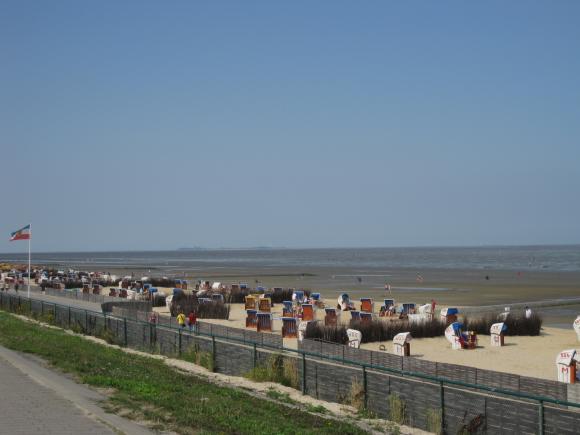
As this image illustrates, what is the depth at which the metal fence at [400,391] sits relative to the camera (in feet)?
36.8

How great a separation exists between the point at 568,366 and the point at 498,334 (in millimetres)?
7874

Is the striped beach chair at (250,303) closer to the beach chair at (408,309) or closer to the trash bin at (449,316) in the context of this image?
the beach chair at (408,309)

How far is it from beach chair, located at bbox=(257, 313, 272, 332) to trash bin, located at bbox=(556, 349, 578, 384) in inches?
566

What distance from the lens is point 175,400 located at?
42.0 ft

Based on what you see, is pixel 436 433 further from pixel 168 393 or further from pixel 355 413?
pixel 168 393

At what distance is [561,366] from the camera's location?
16.3 metres

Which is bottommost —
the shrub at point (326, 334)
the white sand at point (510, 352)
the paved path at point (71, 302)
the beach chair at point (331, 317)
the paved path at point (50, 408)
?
the white sand at point (510, 352)

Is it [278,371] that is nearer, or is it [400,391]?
[400,391]

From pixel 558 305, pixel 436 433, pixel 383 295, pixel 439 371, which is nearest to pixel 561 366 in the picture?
pixel 439 371

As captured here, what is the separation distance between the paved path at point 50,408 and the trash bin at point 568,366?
31.8 ft

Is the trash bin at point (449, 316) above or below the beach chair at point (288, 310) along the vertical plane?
above

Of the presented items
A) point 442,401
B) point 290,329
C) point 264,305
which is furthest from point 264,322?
point 442,401

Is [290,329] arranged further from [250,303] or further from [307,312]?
[250,303]

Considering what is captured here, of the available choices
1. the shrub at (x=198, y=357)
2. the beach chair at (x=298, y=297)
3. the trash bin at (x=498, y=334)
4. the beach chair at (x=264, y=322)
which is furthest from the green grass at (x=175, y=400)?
the beach chair at (x=298, y=297)
